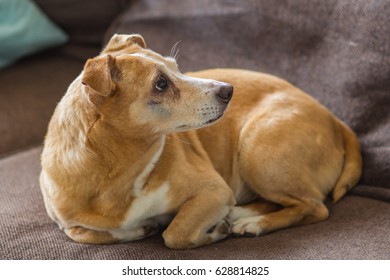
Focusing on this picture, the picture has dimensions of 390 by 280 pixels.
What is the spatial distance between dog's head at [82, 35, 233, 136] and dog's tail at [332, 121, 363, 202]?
0.58 meters

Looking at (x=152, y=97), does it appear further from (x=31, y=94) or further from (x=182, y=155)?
(x=31, y=94)

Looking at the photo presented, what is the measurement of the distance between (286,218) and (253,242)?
0.53 feet

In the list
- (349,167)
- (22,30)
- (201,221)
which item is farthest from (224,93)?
(22,30)

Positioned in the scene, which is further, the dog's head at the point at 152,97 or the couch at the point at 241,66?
the couch at the point at 241,66

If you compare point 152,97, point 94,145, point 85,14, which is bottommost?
point 85,14

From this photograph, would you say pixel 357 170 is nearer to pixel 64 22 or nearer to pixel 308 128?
pixel 308 128

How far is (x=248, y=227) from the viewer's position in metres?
1.83

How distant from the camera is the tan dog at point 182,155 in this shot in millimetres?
1640

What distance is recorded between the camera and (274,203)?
6.51 ft

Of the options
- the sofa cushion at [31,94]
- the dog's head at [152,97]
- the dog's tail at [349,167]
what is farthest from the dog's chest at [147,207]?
the sofa cushion at [31,94]

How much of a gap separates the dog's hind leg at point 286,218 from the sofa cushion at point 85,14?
1524 mm

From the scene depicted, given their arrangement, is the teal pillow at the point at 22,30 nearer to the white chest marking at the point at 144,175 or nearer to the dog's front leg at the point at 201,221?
the white chest marking at the point at 144,175

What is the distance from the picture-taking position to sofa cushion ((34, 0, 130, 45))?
2898mm
